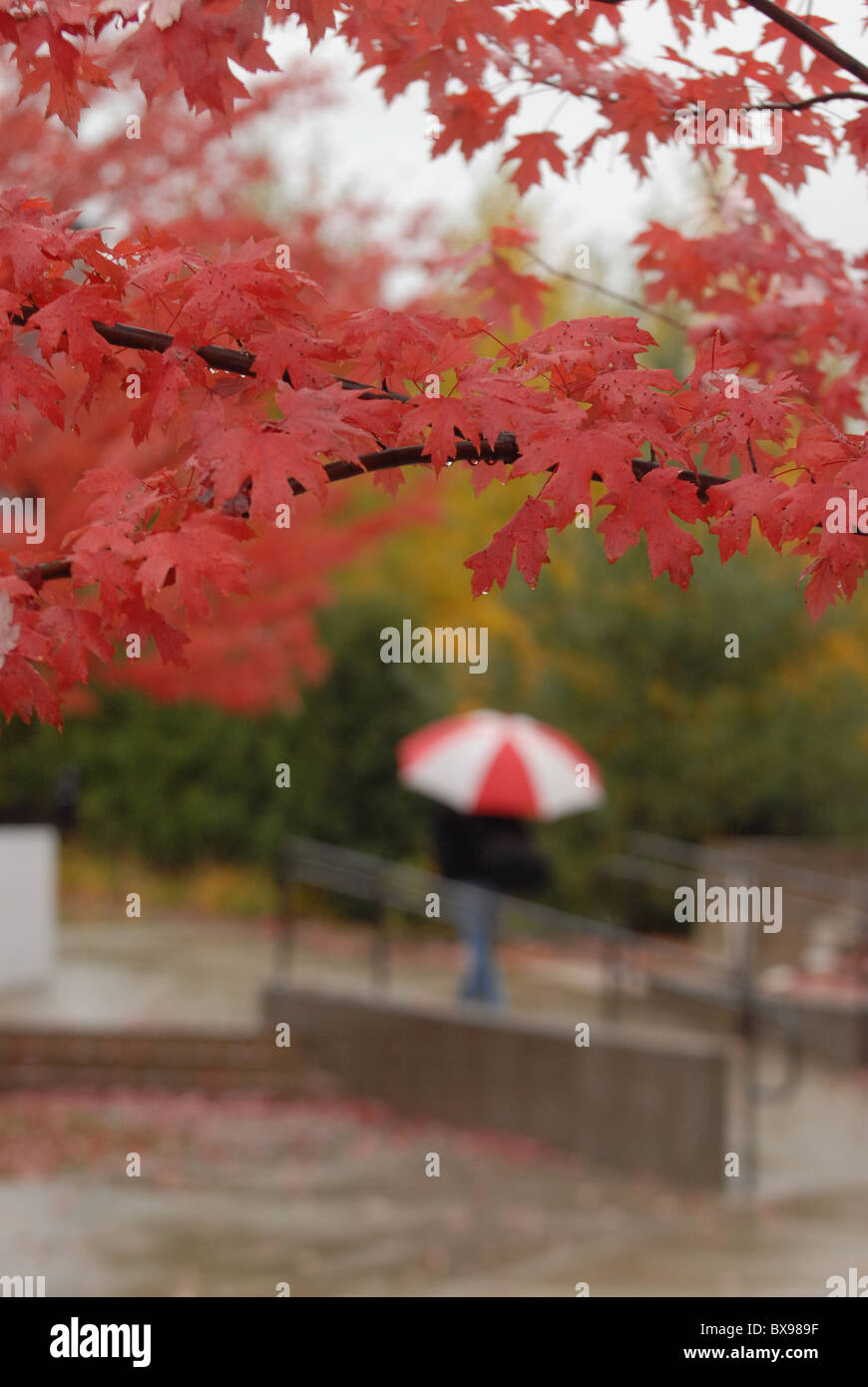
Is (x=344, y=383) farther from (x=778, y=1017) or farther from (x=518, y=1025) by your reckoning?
(x=778, y=1017)

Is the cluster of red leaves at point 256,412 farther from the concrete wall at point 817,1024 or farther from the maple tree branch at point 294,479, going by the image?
the concrete wall at point 817,1024

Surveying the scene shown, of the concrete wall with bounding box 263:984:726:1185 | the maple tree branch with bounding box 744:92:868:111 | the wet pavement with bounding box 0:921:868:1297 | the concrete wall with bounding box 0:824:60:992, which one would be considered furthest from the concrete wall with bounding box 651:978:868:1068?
the maple tree branch with bounding box 744:92:868:111

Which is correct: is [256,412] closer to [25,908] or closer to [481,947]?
[481,947]

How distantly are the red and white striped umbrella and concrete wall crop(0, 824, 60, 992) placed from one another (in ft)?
9.95

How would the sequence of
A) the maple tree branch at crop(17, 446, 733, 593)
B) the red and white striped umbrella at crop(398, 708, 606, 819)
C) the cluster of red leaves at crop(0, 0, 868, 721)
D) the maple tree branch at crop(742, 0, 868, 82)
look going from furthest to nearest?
the red and white striped umbrella at crop(398, 708, 606, 819) → the maple tree branch at crop(742, 0, 868, 82) → the maple tree branch at crop(17, 446, 733, 593) → the cluster of red leaves at crop(0, 0, 868, 721)

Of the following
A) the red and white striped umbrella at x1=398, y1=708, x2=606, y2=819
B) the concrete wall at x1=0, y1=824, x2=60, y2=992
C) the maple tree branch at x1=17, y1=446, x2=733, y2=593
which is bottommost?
the maple tree branch at x1=17, y1=446, x2=733, y2=593

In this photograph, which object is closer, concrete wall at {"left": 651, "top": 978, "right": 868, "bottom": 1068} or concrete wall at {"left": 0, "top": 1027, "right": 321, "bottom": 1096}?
concrete wall at {"left": 0, "top": 1027, "right": 321, "bottom": 1096}

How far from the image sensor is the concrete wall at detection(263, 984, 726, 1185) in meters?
8.70

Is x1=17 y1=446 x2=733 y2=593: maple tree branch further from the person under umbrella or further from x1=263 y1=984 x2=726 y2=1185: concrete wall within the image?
the person under umbrella

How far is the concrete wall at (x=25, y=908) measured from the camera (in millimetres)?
12492

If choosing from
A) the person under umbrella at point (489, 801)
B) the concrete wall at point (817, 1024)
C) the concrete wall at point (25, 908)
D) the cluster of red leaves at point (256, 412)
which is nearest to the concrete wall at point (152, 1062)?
the person under umbrella at point (489, 801)

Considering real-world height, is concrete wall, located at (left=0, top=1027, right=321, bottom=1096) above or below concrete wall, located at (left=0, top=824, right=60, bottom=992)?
below
